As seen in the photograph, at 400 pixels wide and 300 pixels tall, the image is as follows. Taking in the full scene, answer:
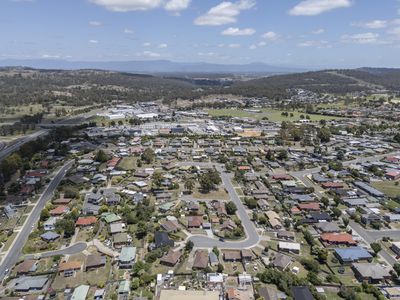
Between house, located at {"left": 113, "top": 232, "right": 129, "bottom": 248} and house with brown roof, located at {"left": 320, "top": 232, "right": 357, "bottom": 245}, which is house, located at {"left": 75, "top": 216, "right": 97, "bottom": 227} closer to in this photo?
house, located at {"left": 113, "top": 232, "right": 129, "bottom": 248}

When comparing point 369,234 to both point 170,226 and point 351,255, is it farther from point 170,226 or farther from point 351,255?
point 170,226

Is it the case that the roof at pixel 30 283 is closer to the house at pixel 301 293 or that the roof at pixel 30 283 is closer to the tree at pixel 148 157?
the house at pixel 301 293

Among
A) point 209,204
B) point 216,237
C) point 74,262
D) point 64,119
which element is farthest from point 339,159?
point 64,119

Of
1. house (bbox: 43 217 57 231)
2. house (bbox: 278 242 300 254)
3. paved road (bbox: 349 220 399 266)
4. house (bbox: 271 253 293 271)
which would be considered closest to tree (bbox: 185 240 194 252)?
house (bbox: 271 253 293 271)

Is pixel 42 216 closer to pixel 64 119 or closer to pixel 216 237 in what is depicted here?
pixel 216 237

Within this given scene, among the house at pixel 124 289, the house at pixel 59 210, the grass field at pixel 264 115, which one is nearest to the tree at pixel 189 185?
the house at pixel 59 210

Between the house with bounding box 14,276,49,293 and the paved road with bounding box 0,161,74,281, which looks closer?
the house with bounding box 14,276,49,293

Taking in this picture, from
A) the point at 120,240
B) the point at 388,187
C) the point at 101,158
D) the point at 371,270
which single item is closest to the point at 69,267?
the point at 120,240

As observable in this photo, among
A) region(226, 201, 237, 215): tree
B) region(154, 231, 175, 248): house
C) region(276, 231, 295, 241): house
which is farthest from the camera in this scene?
region(226, 201, 237, 215): tree
